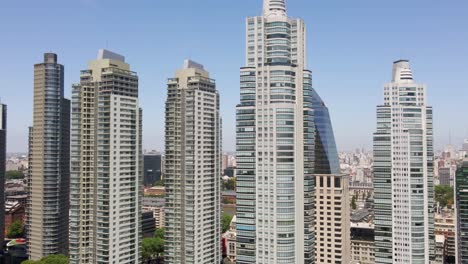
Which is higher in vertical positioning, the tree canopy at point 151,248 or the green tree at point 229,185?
the green tree at point 229,185

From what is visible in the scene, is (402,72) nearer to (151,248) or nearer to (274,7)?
(274,7)

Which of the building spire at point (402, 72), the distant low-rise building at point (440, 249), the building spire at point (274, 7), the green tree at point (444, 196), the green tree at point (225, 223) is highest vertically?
the building spire at point (274, 7)

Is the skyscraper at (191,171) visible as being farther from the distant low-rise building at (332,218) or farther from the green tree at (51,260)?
the green tree at (51,260)

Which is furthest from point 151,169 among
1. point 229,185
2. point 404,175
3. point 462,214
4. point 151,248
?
point 404,175

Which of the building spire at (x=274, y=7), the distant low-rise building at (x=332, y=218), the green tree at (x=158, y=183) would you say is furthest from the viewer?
the green tree at (x=158, y=183)

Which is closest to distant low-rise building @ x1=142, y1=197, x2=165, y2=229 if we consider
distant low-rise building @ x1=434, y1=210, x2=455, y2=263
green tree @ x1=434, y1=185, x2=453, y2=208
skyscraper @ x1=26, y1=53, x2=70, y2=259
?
skyscraper @ x1=26, y1=53, x2=70, y2=259

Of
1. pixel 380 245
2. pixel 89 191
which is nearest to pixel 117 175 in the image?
pixel 89 191

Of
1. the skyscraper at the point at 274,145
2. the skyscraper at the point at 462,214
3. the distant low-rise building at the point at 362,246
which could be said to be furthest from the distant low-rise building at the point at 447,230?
the skyscraper at the point at 274,145

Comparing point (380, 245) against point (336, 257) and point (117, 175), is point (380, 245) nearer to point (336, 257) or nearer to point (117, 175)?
point (336, 257)
